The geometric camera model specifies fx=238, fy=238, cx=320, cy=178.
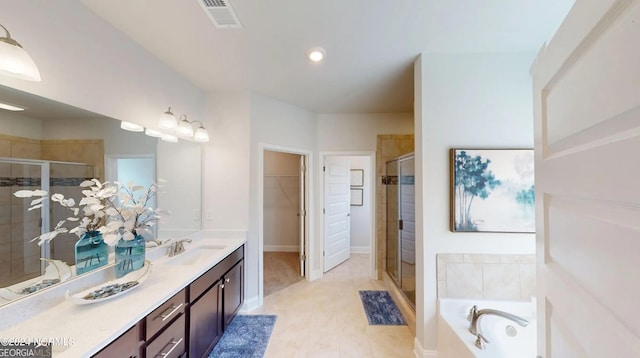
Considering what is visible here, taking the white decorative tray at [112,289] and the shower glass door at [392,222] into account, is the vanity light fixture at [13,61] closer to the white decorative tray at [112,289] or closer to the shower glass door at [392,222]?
the white decorative tray at [112,289]

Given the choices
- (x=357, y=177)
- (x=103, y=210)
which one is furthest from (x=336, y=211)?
(x=103, y=210)

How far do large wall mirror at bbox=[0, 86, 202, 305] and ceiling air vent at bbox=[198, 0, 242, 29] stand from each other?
1052 mm

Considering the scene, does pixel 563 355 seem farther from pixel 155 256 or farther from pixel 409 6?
pixel 155 256

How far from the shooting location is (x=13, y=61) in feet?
3.39

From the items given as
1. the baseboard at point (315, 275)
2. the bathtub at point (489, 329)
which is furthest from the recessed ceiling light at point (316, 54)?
the baseboard at point (315, 275)

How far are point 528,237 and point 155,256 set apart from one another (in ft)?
10.6

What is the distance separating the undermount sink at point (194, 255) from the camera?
2.18 m

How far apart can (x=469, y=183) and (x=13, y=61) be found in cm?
283

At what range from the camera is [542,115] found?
29.1 inches

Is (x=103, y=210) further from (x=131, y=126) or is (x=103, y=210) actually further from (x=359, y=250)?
(x=359, y=250)

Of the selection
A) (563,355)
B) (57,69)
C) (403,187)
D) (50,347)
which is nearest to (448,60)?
(403,187)

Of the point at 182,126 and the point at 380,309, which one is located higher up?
the point at 182,126

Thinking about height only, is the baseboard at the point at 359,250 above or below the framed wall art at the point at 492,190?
below

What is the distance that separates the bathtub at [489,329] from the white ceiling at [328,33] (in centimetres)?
212
